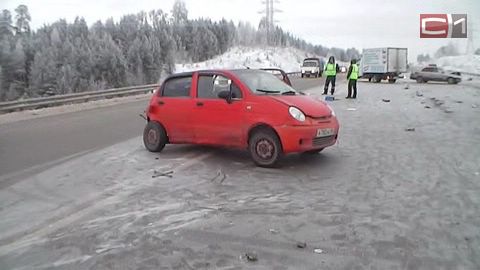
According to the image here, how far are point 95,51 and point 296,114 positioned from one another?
60.9 meters

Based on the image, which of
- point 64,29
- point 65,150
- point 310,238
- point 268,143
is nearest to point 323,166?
point 268,143

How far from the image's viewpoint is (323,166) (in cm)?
705

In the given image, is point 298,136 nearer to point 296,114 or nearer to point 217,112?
point 296,114

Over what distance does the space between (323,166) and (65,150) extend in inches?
195

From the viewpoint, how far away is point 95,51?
63281 mm

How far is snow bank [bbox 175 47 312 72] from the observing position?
9306 cm

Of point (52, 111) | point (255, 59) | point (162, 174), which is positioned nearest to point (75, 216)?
point (162, 174)

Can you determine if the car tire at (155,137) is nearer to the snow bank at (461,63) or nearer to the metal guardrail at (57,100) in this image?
the metal guardrail at (57,100)

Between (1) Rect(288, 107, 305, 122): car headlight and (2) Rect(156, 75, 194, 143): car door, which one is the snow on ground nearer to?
(2) Rect(156, 75, 194, 143): car door

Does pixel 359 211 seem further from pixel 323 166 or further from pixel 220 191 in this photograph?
pixel 323 166

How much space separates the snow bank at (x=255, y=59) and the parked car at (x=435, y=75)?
51.5 m

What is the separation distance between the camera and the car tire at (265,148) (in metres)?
6.86

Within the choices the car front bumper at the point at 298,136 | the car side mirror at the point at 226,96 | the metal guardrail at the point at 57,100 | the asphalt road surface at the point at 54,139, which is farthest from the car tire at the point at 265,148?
the metal guardrail at the point at 57,100

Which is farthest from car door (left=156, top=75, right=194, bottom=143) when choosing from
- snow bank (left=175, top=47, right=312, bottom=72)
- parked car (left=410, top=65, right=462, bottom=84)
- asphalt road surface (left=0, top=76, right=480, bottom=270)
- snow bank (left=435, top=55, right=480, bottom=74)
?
snow bank (left=175, top=47, right=312, bottom=72)
